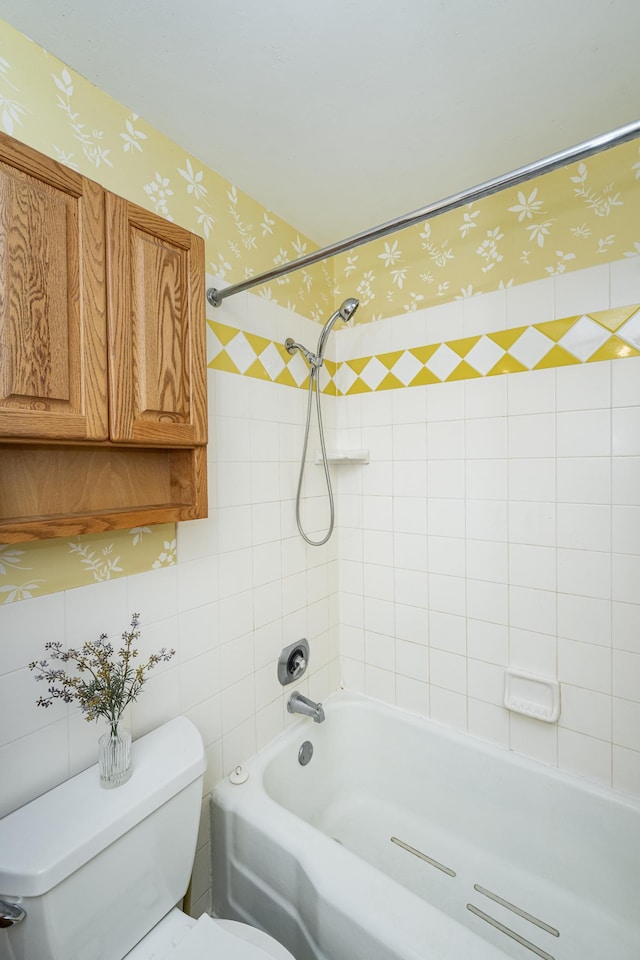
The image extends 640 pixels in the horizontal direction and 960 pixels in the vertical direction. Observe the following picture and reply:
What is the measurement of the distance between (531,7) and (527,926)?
2462 mm

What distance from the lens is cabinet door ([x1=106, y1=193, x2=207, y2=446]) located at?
36.4 inches

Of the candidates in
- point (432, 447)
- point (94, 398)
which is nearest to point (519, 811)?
point (432, 447)

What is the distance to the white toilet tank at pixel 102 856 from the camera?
772mm

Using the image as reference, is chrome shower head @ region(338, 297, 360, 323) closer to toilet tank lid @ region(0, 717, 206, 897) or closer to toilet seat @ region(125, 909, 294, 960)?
toilet tank lid @ region(0, 717, 206, 897)

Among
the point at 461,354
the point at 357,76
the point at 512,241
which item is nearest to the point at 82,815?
the point at 461,354

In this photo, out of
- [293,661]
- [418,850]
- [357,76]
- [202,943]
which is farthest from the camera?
[293,661]

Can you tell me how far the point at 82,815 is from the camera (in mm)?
879

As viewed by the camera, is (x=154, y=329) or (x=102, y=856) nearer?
(x=102, y=856)

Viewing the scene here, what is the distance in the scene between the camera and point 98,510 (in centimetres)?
103

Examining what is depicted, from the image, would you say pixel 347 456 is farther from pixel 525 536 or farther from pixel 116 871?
pixel 116 871

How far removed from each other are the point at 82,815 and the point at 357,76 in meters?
1.89

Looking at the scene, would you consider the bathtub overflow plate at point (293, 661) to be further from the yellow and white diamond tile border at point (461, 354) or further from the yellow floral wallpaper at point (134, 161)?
the yellow floral wallpaper at point (134, 161)

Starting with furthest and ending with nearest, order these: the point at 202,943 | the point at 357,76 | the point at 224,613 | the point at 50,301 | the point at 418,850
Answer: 1. the point at 418,850
2. the point at 224,613
3. the point at 357,76
4. the point at 202,943
5. the point at 50,301

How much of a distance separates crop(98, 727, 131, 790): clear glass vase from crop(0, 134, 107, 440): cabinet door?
69 cm
